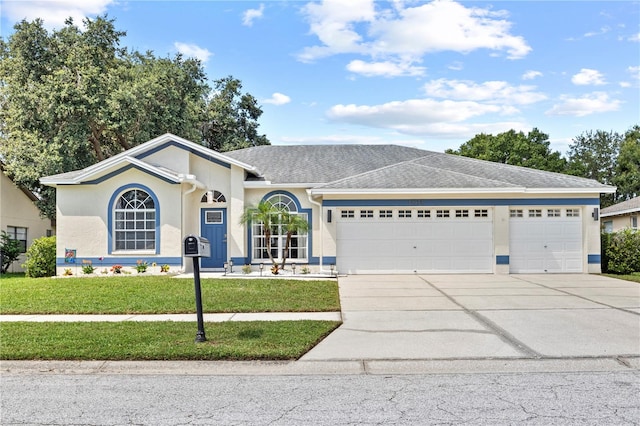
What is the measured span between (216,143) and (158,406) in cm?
3253

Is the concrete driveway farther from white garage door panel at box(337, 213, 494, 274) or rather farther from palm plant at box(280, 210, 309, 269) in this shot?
palm plant at box(280, 210, 309, 269)

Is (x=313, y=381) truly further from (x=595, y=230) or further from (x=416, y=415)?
(x=595, y=230)

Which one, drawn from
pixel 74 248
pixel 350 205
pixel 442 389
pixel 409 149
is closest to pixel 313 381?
pixel 442 389

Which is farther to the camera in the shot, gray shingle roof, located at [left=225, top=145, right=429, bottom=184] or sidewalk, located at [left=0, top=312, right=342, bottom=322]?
gray shingle roof, located at [left=225, top=145, right=429, bottom=184]

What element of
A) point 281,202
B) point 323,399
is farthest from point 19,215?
point 323,399

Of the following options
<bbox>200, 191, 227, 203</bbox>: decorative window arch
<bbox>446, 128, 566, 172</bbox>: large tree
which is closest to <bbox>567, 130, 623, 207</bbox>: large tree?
<bbox>446, 128, 566, 172</bbox>: large tree

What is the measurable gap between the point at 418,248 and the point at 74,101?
16.1m

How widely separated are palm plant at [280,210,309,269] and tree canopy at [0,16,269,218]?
10504 mm

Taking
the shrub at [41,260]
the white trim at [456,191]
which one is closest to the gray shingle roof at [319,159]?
the white trim at [456,191]

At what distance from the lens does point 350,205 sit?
1761cm

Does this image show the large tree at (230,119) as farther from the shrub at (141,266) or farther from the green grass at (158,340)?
the green grass at (158,340)

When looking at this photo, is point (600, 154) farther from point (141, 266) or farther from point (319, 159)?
point (141, 266)

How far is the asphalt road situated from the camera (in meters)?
4.77

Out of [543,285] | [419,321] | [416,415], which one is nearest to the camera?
[416,415]
